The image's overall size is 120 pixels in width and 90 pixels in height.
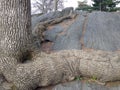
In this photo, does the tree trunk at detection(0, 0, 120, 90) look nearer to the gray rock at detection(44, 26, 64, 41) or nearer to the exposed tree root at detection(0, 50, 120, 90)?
the exposed tree root at detection(0, 50, 120, 90)

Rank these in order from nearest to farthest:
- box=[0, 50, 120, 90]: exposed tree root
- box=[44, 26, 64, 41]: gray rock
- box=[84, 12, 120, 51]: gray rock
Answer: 1. box=[0, 50, 120, 90]: exposed tree root
2. box=[84, 12, 120, 51]: gray rock
3. box=[44, 26, 64, 41]: gray rock

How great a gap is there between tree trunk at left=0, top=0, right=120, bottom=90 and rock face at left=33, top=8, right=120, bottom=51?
2.44ft

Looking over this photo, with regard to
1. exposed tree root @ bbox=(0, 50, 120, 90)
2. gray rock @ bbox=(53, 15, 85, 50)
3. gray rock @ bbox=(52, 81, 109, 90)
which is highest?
gray rock @ bbox=(53, 15, 85, 50)

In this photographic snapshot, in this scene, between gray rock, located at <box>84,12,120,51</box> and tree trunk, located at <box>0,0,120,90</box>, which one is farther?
gray rock, located at <box>84,12,120,51</box>

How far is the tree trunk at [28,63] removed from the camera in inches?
153

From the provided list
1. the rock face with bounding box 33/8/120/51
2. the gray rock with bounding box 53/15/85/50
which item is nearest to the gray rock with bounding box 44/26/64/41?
the rock face with bounding box 33/8/120/51

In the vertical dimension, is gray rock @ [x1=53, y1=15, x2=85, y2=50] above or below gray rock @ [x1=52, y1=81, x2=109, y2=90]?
above

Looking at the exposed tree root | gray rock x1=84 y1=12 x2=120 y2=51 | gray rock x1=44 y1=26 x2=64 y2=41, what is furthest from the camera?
gray rock x1=44 y1=26 x2=64 y2=41

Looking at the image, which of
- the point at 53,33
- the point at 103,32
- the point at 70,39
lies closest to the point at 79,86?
the point at 70,39

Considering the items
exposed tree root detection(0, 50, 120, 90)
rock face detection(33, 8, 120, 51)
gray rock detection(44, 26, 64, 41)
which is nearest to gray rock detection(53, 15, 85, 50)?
rock face detection(33, 8, 120, 51)

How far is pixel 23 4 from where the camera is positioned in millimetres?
4062

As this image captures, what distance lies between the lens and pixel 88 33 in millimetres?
5566

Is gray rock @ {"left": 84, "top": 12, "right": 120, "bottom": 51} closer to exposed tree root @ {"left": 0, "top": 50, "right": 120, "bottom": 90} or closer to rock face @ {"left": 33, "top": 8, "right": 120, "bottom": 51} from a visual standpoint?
rock face @ {"left": 33, "top": 8, "right": 120, "bottom": 51}

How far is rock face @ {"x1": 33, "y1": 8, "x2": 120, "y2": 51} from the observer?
4.97 metres
